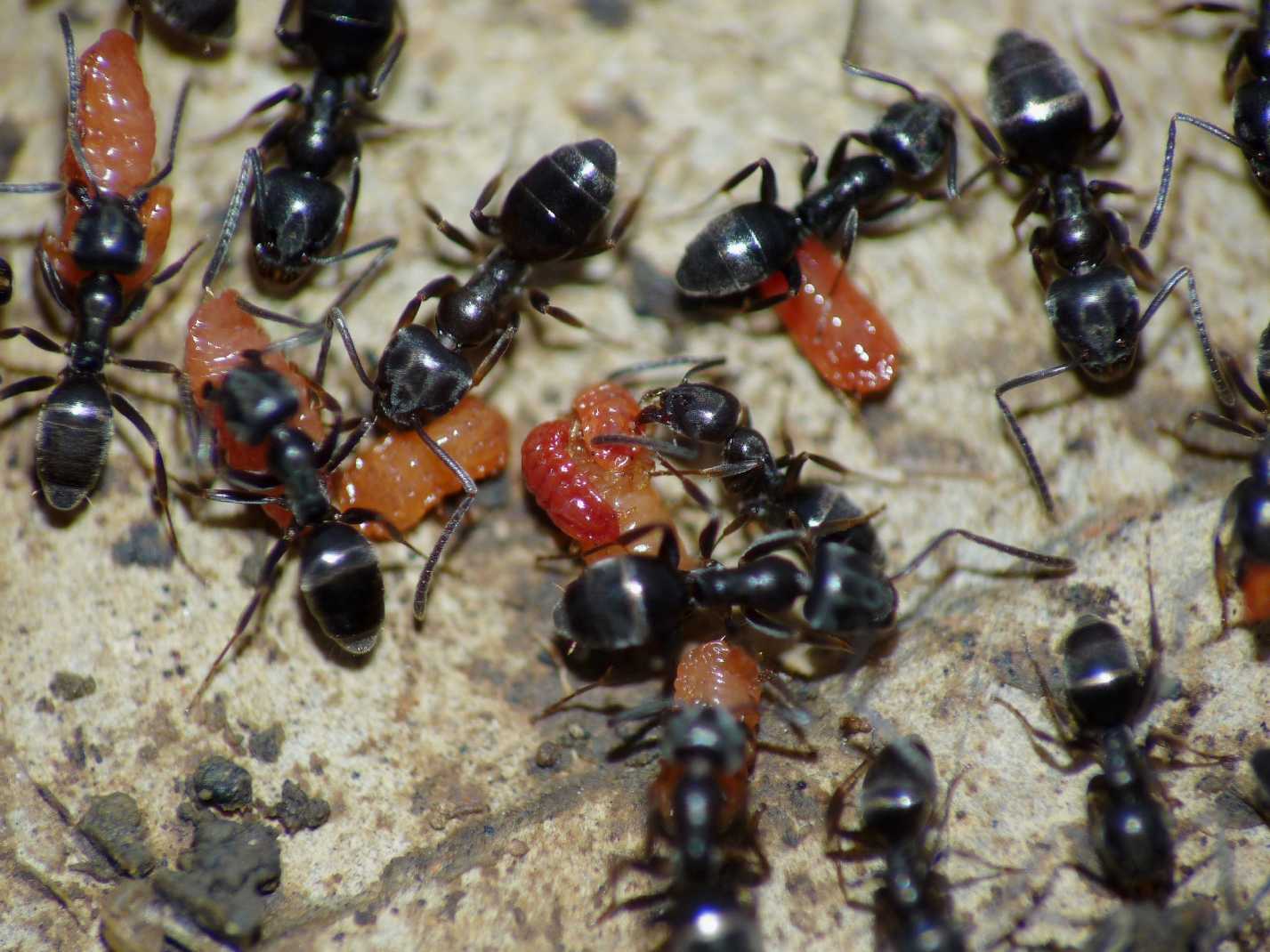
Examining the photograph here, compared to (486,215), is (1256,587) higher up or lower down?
lower down

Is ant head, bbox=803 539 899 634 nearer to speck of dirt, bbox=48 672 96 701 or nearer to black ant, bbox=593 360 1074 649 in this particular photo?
black ant, bbox=593 360 1074 649

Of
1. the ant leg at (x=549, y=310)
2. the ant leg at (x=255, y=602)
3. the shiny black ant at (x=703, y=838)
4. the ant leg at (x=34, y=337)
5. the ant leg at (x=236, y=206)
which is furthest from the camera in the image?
the ant leg at (x=549, y=310)

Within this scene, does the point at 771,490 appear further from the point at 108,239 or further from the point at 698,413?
the point at 108,239

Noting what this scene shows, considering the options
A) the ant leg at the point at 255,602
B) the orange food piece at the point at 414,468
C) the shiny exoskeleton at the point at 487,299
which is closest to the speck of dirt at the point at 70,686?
the ant leg at the point at 255,602

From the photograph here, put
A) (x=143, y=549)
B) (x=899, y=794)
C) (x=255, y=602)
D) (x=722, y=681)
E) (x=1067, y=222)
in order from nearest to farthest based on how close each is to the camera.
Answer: (x=899, y=794)
(x=722, y=681)
(x=255, y=602)
(x=143, y=549)
(x=1067, y=222)

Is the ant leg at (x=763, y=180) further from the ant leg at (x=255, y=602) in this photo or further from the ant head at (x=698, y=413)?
the ant leg at (x=255, y=602)

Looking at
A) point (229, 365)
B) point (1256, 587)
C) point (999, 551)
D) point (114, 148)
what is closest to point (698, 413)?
point (999, 551)
